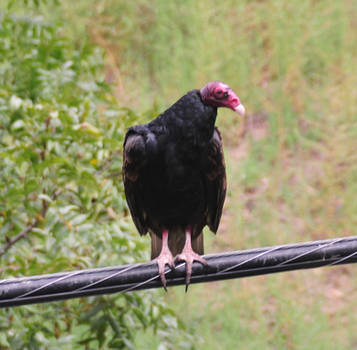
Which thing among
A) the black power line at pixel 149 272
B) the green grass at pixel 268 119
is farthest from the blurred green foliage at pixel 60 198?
the green grass at pixel 268 119

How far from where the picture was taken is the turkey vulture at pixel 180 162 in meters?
3.12

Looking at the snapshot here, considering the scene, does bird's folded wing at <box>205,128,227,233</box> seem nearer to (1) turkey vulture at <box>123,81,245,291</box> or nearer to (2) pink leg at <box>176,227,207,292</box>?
(1) turkey vulture at <box>123,81,245,291</box>

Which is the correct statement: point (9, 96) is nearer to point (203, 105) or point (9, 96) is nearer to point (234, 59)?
point (203, 105)

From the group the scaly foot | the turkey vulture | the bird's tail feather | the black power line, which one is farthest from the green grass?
the black power line

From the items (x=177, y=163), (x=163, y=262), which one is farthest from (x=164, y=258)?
(x=177, y=163)

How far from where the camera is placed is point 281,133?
7.76 meters

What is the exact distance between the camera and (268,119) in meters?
8.02

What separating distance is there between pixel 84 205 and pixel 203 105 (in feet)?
2.75

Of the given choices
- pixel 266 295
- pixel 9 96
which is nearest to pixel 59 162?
pixel 9 96

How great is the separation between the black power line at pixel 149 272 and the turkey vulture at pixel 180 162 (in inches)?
16.7

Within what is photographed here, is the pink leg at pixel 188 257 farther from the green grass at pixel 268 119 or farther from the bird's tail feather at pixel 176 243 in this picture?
the green grass at pixel 268 119

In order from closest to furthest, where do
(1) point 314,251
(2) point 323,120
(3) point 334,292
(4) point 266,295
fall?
1. (1) point 314,251
2. (4) point 266,295
3. (3) point 334,292
4. (2) point 323,120

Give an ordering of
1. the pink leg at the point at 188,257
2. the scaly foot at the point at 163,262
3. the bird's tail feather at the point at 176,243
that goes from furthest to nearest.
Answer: the bird's tail feather at the point at 176,243 < the pink leg at the point at 188,257 < the scaly foot at the point at 163,262

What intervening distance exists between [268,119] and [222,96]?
5010 millimetres
